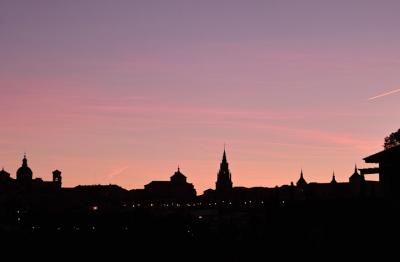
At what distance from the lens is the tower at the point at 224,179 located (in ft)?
556

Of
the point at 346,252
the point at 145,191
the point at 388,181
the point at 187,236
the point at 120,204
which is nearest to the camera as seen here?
→ the point at 346,252

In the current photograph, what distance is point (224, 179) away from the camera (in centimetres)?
17025

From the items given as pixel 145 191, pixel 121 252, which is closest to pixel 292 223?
pixel 121 252

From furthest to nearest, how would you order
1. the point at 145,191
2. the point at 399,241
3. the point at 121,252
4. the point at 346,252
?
the point at 145,191 → the point at 121,252 → the point at 346,252 → the point at 399,241

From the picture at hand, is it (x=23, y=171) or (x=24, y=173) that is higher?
Result: (x=23, y=171)

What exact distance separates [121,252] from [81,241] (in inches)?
362

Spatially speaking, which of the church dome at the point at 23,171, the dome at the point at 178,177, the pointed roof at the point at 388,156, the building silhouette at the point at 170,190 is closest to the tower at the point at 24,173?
the church dome at the point at 23,171

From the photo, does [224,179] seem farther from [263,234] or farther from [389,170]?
[389,170]

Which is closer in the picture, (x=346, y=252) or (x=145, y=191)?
(x=346, y=252)

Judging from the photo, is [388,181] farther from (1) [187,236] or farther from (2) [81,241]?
(2) [81,241]

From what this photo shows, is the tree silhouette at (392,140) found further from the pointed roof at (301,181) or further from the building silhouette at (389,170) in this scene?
the pointed roof at (301,181)

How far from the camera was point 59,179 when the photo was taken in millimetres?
170125

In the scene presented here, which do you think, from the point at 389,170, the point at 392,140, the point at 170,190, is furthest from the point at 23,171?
the point at 389,170

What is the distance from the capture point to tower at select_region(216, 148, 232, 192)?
556ft
